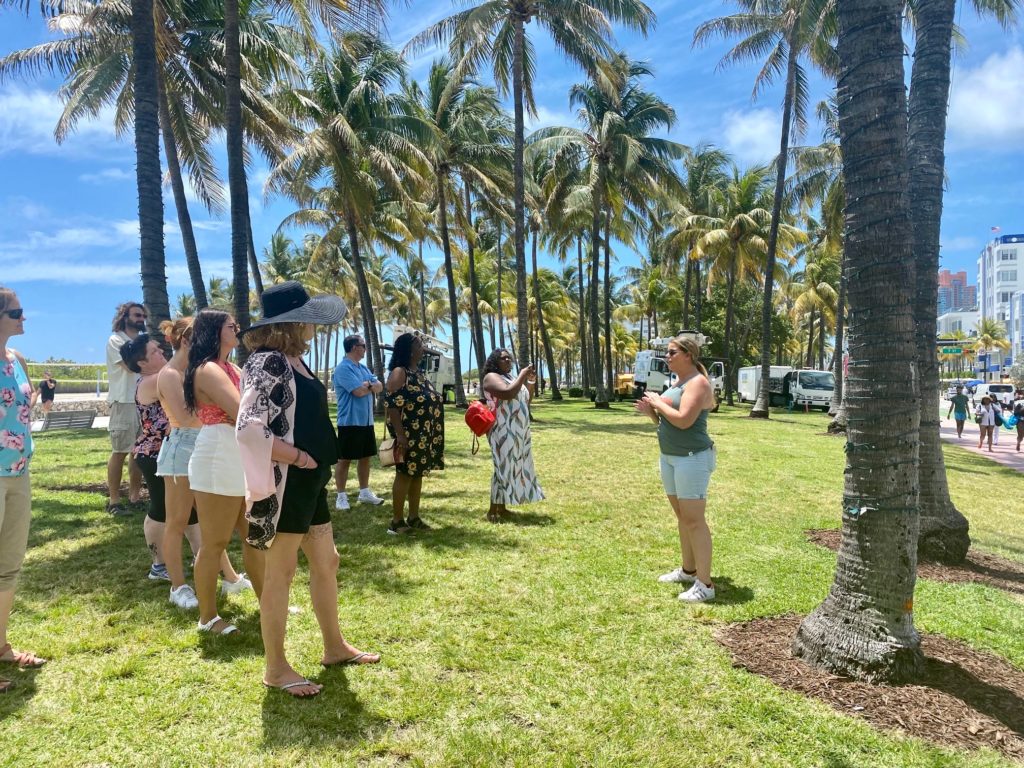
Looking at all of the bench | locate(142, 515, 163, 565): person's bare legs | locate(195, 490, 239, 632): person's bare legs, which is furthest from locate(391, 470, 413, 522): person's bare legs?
the bench

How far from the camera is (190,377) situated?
3.19 meters

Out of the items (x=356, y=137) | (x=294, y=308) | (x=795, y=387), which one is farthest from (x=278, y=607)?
(x=795, y=387)

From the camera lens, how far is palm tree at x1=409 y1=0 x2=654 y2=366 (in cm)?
1644

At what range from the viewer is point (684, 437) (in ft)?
13.6

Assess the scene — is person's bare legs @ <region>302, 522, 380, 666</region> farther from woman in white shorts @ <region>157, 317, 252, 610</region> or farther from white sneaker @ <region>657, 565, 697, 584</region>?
white sneaker @ <region>657, 565, 697, 584</region>

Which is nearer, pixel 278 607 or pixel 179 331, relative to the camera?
pixel 278 607

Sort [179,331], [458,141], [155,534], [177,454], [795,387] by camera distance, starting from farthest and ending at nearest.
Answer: [795,387] → [458,141] → [155,534] → [177,454] → [179,331]

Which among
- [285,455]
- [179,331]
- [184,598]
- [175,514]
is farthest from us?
[184,598]

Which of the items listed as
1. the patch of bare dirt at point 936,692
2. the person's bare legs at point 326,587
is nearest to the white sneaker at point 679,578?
the patch of bare dirt at point 936,692

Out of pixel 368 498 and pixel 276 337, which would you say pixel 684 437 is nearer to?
pixel 276 337

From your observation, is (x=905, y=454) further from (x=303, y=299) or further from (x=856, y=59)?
(x=303, y=299)

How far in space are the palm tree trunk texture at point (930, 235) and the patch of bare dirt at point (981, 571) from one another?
0.41ft

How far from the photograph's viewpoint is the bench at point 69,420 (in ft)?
55.7

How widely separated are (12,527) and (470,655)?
2434 mm
